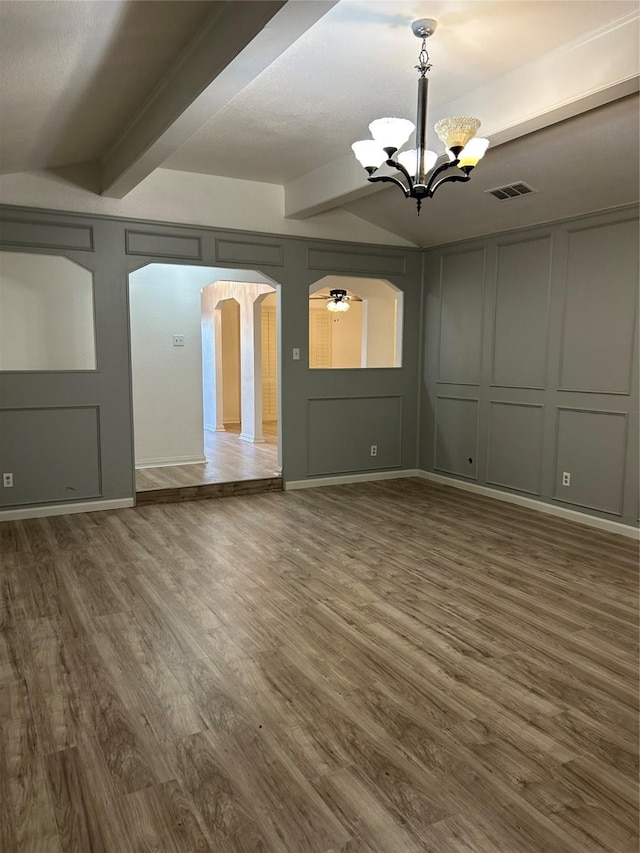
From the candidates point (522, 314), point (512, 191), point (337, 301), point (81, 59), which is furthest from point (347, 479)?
point (81, 59)

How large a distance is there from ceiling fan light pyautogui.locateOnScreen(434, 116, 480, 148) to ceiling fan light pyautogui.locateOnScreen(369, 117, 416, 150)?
164 mm

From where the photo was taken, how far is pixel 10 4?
2041mm

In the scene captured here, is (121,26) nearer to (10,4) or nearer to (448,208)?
(10,4)

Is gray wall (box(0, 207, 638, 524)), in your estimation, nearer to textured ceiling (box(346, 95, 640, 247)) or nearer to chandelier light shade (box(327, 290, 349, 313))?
textured ceiling (box(346, 95, 640, 247))

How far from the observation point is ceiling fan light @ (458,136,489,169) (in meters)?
3.01

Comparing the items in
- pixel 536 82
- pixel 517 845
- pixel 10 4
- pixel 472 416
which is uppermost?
pixel 536 82

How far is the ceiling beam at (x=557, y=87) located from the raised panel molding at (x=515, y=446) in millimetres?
2651

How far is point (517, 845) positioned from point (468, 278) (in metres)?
5.19

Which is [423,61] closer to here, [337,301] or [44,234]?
[44,234]

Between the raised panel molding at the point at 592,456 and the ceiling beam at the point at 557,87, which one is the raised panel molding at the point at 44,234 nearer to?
the ceiling beam at the point at 557,87

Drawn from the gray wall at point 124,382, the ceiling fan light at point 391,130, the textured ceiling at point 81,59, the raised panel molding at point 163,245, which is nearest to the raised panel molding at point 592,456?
the gray wall at point 124,382

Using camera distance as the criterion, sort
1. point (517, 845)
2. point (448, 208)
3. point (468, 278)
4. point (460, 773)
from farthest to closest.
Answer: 1. point (468, 278)
2. point (448, 208)
3. point (460, 773)
4. point (517, 845)

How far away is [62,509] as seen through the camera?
5066 millimetres

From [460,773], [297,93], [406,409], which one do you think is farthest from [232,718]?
[406,409]
